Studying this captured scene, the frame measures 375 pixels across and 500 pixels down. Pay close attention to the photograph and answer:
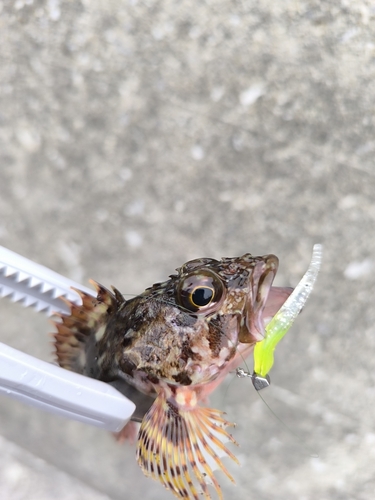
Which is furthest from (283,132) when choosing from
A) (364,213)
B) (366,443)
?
A: (366,443)

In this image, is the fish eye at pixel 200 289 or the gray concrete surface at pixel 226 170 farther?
the gray concrete surface at pixel 226 170

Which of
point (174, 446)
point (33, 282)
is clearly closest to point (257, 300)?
point (174, 446)

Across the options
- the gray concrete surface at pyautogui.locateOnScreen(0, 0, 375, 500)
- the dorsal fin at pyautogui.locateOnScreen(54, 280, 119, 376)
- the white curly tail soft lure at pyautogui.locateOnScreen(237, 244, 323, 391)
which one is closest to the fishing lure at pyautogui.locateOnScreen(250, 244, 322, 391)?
the white curly tail soft lure at pyautogui.locateOnScreen(237, 244, 323, 391)

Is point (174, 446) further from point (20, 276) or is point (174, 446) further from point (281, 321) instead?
point (20, 276)

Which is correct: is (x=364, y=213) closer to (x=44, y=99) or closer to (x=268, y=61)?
(x=268, y=61)

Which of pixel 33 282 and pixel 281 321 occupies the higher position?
pixel 281 321

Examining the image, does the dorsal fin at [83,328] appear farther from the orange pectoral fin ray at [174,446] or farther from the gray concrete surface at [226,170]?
the gray concrete surface at [226,170]

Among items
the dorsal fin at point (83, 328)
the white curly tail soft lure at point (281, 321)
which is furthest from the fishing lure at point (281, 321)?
the dorsal fin at point (83, 328)
